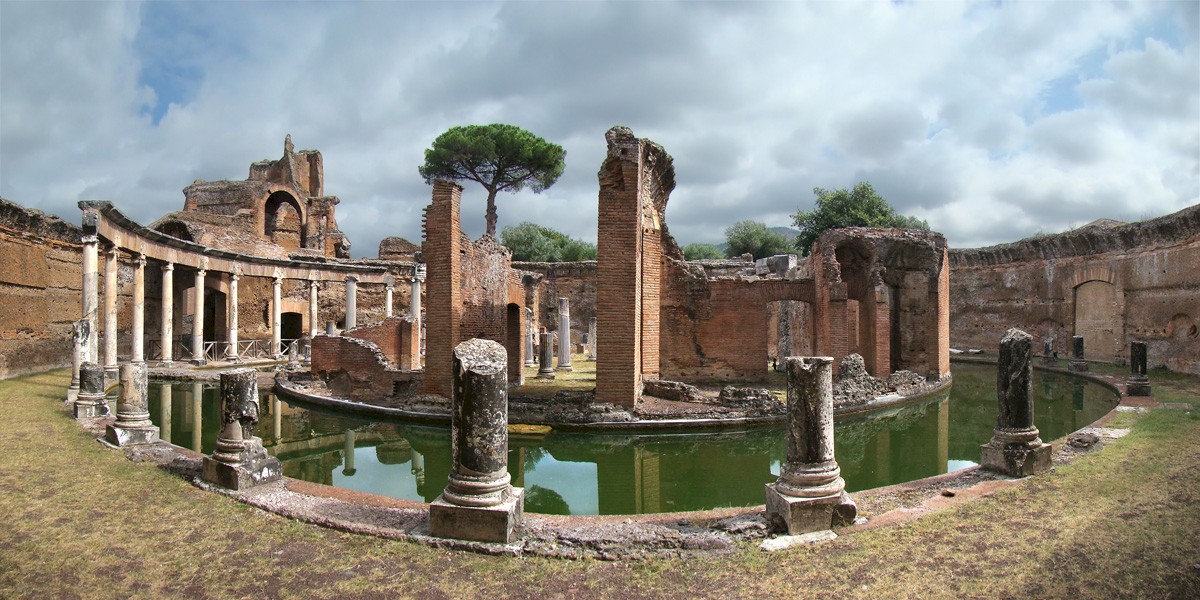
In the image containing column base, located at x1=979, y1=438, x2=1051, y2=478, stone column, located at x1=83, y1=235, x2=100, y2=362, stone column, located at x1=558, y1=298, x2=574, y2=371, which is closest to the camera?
column base, located at x1=979, y1=438, x2=1051, y2=478

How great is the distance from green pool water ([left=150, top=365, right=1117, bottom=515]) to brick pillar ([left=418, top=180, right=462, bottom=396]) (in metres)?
1.42

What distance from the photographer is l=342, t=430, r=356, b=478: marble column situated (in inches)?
382

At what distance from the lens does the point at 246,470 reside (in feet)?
22.0

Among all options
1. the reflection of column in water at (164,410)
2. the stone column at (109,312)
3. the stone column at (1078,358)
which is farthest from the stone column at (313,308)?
the stone column at (1078,358)

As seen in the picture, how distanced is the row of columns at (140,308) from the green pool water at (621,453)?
205 cm

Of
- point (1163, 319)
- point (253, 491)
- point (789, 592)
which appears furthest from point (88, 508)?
point (1163, 319)

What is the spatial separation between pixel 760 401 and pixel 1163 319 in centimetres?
1578

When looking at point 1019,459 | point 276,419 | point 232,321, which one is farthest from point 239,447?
point 232,321

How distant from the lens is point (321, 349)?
53.0ft

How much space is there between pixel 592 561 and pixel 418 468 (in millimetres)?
5671

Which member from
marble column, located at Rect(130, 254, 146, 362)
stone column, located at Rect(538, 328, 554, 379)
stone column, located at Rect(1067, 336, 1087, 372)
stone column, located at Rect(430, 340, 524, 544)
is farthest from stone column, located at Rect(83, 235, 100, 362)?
stone column, located at Rect(1067, 336, 1087, 372)

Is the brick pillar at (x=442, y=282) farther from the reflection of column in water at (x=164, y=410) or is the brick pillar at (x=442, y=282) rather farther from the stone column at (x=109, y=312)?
the stone column at (x=109, y=312)

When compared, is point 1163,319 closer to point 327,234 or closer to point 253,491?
point 253,491

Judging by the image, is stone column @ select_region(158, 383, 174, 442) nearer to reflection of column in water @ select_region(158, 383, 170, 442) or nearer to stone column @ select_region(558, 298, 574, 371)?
reflection of column in water @ select_region(158, 383, 170, 442)
